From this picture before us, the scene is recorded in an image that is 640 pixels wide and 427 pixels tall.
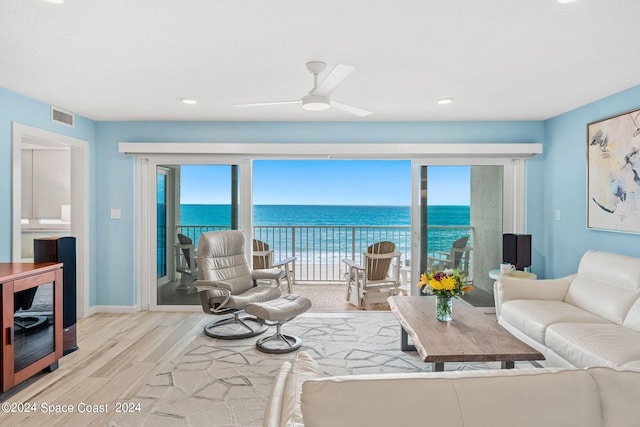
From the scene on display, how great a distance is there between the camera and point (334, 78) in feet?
8.01

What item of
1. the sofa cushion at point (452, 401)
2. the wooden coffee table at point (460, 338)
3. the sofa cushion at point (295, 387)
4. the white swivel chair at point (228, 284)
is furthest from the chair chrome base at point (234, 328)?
the sofa cushion at point (452, 401)

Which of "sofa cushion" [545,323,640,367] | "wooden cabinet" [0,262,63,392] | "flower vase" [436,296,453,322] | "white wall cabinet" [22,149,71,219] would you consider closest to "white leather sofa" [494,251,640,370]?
"sofa cushion" [545,323,640,367]

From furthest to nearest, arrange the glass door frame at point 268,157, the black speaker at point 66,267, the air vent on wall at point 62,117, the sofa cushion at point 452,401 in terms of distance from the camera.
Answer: the glass door frame at point 268,157, the air vent on wall at point 62,117, the black speaker at point 66,267, the sofa cushion at point 452,401

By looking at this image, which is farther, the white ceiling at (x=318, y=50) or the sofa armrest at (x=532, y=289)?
the sofa armrest at (x=532, y=289)

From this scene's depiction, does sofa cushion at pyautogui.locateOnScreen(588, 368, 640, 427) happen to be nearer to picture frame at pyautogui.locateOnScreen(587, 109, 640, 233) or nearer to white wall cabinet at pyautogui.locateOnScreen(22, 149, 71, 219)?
picture frame at pyautogui.locateOnScreen(587, 109, 640, 233)

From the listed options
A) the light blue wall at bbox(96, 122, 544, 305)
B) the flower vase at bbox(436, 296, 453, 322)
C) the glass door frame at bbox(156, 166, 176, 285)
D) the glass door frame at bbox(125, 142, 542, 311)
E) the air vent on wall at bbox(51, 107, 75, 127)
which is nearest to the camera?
the flower vase at bbox(436, 296, 453, 322)

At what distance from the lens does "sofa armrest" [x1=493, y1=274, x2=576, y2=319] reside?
11.6 ft

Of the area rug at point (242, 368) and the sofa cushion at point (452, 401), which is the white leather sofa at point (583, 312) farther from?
the sofa cushion at point (452, 401)

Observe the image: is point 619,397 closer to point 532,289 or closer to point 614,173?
point 532,289

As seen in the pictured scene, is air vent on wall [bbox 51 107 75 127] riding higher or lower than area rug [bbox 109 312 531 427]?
higher

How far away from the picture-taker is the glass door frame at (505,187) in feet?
15.4

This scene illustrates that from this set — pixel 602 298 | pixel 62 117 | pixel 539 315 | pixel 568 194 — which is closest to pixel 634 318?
pixel 602 298

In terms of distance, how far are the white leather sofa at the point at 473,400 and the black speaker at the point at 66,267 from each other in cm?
303

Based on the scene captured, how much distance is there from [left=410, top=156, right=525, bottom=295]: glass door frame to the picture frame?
887 mm
